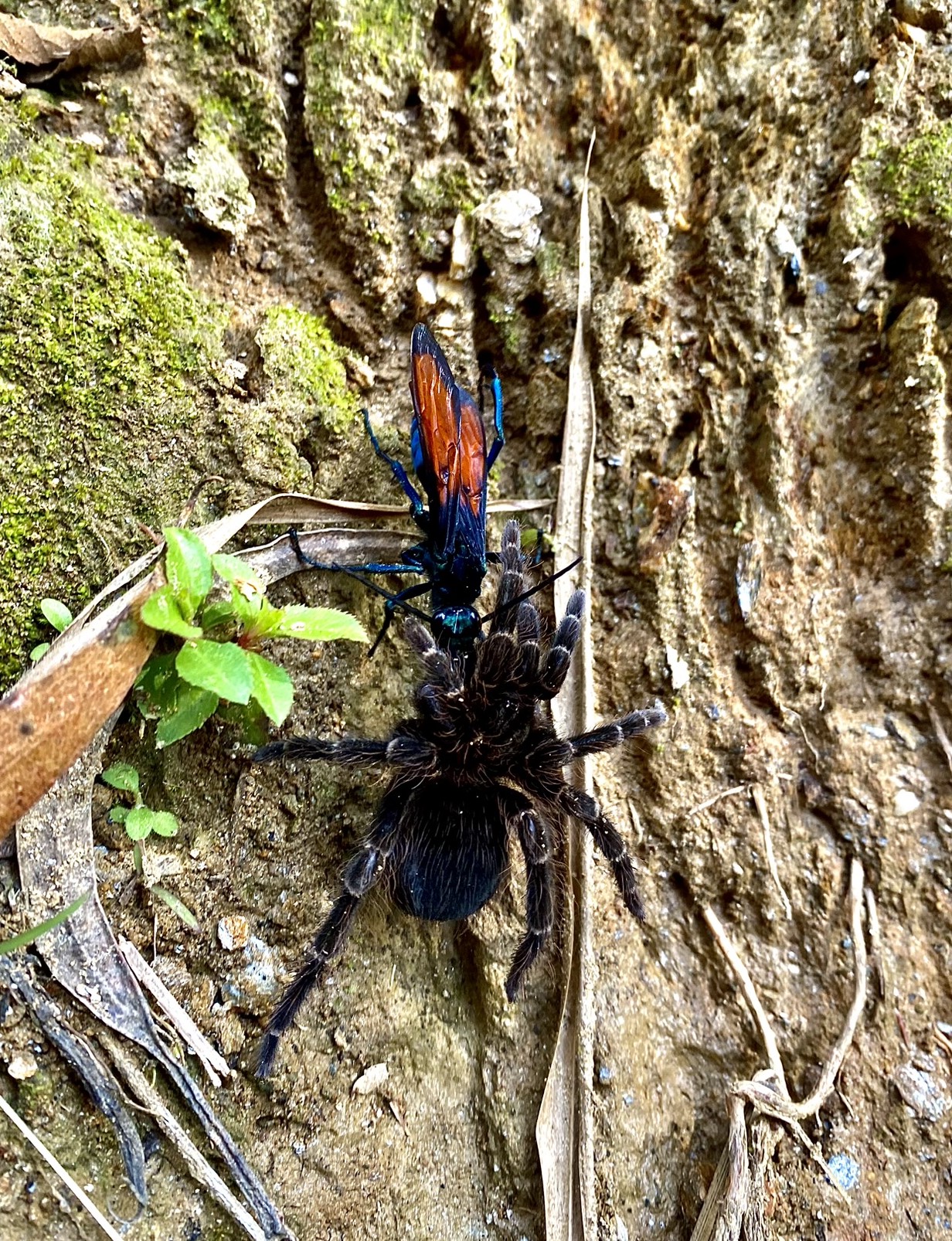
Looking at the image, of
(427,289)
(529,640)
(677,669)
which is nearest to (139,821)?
(529,640)

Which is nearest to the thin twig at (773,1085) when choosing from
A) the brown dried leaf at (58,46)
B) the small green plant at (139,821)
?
the small green plant at (139,821)

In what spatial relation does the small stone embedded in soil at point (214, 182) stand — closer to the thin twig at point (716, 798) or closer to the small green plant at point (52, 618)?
the small green plant at point (52, 618)

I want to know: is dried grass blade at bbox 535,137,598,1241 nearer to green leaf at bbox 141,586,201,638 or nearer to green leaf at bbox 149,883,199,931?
green leaf at bbox 149,883,199,931

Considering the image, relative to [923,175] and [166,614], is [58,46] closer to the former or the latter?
[166,614]

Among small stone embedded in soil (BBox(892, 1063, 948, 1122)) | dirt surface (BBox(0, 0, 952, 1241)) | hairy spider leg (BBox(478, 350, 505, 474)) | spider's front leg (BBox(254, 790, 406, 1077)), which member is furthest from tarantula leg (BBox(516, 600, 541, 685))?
small stone embedded in soil (BBox(892, 1063, 948, 1122))

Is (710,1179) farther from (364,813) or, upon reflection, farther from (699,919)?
(364,813)

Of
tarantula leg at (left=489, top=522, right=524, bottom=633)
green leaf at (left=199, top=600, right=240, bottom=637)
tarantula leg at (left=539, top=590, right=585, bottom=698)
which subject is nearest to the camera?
green leaf at (left=199, top=600, right=240, bottom=637)
